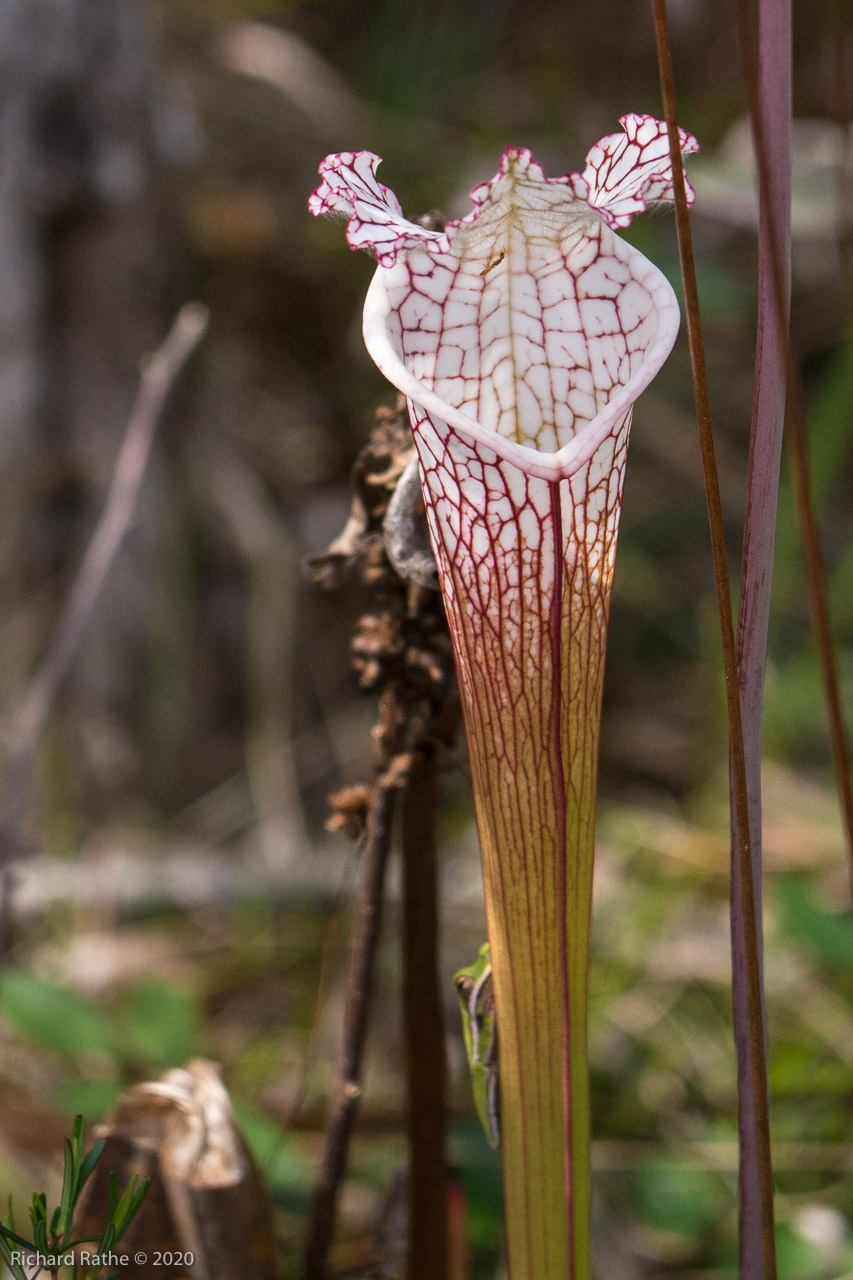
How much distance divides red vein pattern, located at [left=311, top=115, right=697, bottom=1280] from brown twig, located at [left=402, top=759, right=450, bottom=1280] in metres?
0.11

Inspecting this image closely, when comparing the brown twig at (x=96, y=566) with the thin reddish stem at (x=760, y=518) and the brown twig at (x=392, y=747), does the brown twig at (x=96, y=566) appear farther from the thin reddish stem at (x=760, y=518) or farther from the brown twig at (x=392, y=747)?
the thin reddish stem at (x=760, y=518)

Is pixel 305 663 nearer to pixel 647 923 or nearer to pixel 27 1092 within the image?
pixel 647 923

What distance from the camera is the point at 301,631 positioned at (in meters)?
2.13

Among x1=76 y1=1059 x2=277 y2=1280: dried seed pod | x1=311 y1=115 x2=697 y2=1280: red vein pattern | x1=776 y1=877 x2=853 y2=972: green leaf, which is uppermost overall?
x1=311 y1=115 x2=697 y2=1280: red vein pattern

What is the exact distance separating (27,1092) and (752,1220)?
929mm

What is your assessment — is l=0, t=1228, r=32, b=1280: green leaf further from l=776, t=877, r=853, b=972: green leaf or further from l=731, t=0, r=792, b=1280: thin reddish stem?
l=776, t=877, r=853, b=972: green leaf

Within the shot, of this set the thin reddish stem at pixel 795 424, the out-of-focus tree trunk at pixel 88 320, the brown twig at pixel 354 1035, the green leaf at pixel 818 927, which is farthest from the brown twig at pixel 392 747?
the out-of-focus tree trunk at pixel 88 320

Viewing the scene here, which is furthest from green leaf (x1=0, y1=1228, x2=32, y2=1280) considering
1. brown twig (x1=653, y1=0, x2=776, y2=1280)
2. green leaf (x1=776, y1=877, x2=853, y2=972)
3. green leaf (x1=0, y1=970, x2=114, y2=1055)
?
green leaf (x1=776, y1=877, x2=853, y2=972)

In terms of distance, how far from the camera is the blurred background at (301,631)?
1.09 m

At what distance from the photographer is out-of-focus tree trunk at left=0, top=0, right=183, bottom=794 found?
174 centimetres

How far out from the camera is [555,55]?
2.93 metres

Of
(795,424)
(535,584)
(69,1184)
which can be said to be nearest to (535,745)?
(535,584)

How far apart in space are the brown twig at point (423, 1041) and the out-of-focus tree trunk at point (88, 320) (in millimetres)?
1308

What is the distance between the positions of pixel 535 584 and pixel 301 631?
1638 millimetres
